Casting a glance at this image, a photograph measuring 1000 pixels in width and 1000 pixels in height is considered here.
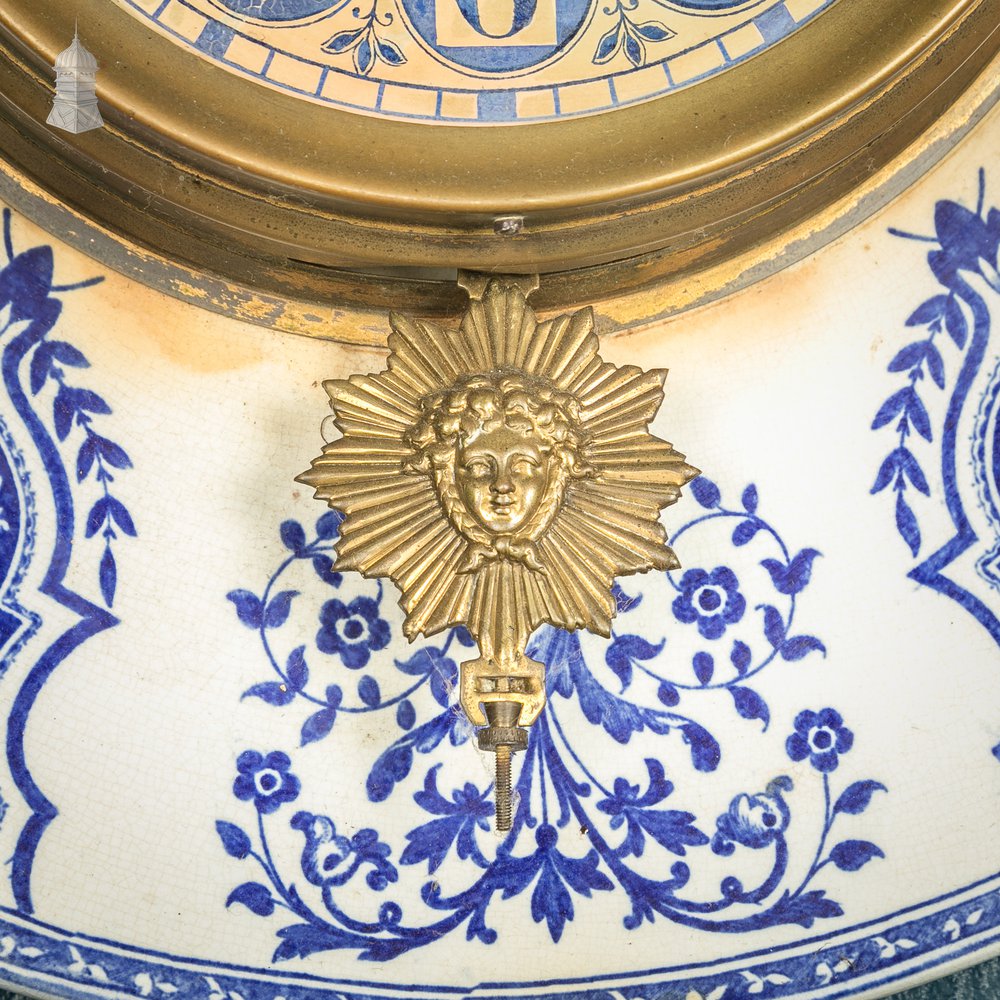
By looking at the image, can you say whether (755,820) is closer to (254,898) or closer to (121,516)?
(254,898)

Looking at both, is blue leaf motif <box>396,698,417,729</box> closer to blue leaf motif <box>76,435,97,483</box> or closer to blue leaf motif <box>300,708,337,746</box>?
blue leaf motif <box>300,708,337,746</box>

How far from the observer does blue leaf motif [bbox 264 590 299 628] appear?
5.90ft

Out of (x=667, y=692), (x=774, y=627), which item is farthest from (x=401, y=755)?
(x=774, y=627)

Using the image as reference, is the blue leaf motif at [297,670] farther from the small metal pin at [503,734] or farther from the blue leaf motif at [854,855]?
the blue leaf motif at [854,855]

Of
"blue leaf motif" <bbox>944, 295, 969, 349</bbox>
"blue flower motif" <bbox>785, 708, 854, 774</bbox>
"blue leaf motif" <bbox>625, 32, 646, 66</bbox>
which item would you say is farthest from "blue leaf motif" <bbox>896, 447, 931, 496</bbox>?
"blue leaf motif" <bbox>625, 32, 646, 66</bbox>

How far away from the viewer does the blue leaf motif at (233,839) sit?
69.3 inches

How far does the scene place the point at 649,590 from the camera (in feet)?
5.96

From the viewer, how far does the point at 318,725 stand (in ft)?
5.87

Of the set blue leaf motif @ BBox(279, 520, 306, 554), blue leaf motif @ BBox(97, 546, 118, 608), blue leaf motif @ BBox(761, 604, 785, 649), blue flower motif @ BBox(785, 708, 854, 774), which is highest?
blue leaf motif @ BBox(279, 520, 306, 554)

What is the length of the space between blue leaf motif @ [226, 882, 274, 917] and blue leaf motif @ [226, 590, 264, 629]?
23 cm

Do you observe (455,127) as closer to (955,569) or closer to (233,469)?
(233,469)

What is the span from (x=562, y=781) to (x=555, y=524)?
29 centimetres

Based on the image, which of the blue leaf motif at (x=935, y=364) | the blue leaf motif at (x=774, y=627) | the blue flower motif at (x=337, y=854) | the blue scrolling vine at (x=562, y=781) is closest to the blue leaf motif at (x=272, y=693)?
the blue scrolling vine at (x=562, y=781)

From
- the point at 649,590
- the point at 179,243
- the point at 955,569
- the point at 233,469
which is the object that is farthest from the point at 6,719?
the point at 955,569
